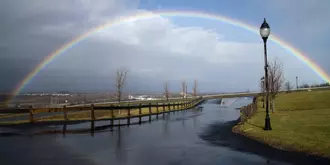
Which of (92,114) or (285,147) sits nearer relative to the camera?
(285,147)

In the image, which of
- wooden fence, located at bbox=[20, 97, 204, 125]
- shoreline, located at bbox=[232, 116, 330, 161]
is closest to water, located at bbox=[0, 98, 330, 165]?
shoreline, located at bbox=[232, 116, 330, 161]

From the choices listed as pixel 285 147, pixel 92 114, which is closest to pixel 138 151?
pixel 285 147

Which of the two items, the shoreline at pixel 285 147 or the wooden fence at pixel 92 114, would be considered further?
the wooden fence at pixel 92 114

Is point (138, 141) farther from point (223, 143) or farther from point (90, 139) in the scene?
point (223, 143)

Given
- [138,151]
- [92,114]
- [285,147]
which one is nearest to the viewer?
[138,151]

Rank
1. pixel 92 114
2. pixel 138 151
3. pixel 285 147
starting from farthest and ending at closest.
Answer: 1. pixel 92 114
2. pixel 285 147
3. pixel 138 151

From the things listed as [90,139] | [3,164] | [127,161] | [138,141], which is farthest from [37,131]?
[127,161]

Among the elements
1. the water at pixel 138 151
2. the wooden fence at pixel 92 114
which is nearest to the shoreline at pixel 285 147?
the water at pixel 138 151

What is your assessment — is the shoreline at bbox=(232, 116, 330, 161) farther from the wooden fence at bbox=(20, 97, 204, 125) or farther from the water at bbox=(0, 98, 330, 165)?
the wooden fence at bbox=(20, 97, 204, 125)

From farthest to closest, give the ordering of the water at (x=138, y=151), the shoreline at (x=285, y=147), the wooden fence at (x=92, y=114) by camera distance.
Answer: the wooden fence at (x=92, y=114), the shoreline at (x=285, y=147), the water at (x=138, y=151)

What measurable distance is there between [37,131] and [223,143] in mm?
9979

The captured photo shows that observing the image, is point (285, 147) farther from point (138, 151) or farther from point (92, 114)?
point (92, 114)

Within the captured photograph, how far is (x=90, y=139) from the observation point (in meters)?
13.5

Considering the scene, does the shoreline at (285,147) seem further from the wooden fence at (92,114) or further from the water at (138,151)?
the wooden fence at (92,114)
